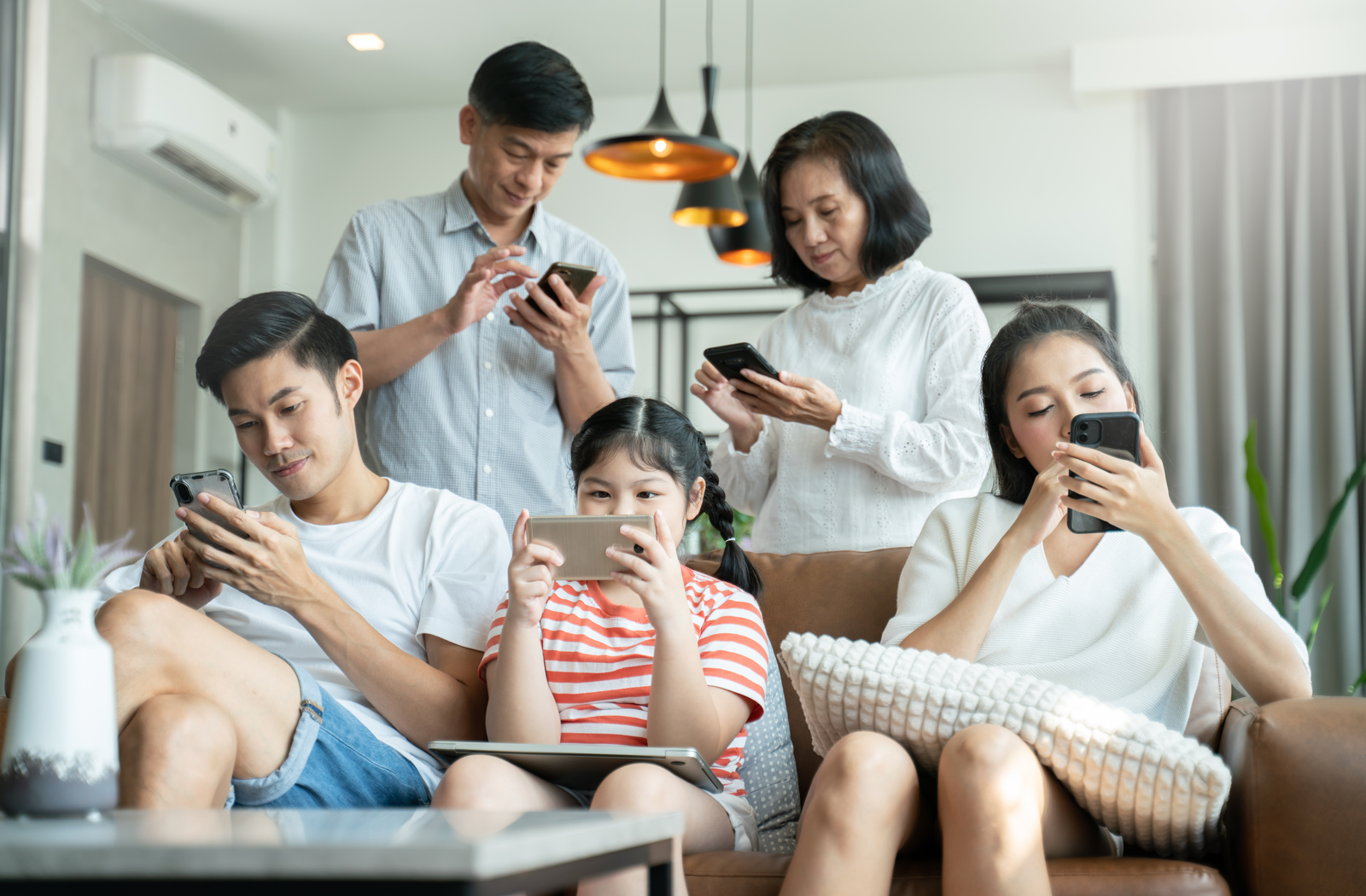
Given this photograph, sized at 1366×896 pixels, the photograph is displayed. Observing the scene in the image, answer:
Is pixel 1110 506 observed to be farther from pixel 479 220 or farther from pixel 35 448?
pixel 35 448

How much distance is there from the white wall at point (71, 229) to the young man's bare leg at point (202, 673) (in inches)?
131

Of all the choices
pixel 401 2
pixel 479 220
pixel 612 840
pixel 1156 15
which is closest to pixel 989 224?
pixel 1156 15

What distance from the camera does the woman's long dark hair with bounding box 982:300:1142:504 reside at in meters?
1.71

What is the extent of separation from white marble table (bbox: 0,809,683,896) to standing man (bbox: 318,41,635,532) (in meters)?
1.42

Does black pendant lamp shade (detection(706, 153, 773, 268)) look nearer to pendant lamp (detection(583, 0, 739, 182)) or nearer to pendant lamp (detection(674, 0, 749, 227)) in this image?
pendant lamp (detection(674, 0, 749, 227))

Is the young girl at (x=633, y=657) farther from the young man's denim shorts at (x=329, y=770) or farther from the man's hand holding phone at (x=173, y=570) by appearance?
the man's hand holding phone at (x=173, y=570)

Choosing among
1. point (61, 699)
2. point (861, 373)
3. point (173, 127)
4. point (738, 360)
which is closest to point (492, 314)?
point (738, 360)

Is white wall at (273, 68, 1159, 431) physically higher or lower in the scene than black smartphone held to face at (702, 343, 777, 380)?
higher

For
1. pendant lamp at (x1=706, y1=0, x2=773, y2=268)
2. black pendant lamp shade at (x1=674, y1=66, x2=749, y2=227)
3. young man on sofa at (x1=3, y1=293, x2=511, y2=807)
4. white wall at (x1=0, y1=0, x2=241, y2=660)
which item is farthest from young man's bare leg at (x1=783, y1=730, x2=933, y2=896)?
white wall at (x1=0, y1=0, x2=241, y2=660)

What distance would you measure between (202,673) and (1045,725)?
0.91 m

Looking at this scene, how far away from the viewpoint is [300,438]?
1708 mm

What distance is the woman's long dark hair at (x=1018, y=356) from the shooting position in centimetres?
171

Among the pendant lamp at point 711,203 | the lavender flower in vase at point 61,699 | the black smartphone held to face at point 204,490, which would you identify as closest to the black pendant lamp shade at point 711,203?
the pendant lamp at point 711,203

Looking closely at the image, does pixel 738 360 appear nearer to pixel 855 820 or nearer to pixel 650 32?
pixel 855 820
